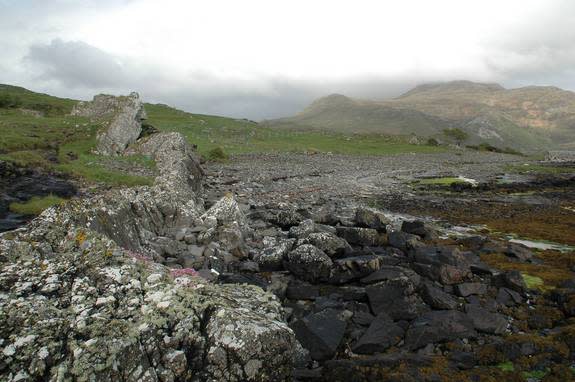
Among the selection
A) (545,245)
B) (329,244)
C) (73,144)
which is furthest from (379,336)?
(73,144)

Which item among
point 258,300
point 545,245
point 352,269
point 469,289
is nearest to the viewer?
point 258,300

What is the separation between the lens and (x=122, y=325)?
7.16 meters

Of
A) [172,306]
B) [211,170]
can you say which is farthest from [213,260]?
[211,170]

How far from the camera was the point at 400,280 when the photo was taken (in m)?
14.4

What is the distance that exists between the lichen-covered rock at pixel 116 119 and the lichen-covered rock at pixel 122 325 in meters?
27.4

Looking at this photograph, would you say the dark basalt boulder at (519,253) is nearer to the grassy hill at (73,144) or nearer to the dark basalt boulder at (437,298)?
the dark basalt boulder at (437,298)

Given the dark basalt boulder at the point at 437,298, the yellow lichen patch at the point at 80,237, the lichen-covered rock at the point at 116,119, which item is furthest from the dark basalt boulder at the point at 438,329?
the lichen-covered rock at the point at 116,119

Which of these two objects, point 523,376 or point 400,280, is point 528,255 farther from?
point 523,376

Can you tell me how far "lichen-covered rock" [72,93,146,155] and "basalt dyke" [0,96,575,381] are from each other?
12043 millimetres

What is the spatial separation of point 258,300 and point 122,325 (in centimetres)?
305

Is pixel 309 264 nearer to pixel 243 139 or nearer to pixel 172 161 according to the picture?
pixel 172 161

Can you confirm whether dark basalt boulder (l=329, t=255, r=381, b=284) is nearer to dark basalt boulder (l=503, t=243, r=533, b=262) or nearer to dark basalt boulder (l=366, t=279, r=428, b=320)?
dark basalt boulder (l=366, t=279, r=428, b=320)

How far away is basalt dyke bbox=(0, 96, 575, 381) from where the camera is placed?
23.3 feet

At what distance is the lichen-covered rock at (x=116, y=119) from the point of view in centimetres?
3488
